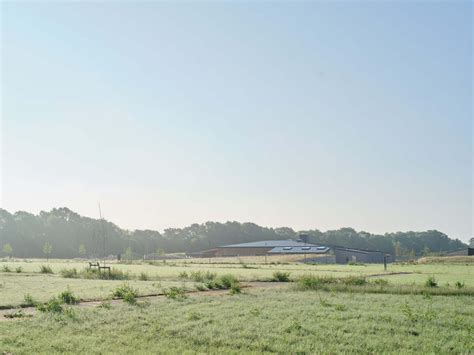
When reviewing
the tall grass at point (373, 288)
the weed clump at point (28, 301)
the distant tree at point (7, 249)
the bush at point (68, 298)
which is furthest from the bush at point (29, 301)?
the distant tree at point (7, 249)

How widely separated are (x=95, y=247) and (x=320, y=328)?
130852 mm

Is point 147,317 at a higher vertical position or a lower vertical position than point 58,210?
lower

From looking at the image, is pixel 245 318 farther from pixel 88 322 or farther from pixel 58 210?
pixel 58 210

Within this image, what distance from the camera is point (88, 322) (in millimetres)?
16578

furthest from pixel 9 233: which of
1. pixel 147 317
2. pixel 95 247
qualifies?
pixel 147 317

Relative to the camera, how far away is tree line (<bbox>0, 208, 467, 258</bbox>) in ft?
442

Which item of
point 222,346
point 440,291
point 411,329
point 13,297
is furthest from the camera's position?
point 440,291

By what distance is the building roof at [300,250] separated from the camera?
106162 mm

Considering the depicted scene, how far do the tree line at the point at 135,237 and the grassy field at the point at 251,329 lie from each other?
10771 cm

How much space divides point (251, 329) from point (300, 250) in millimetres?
96509

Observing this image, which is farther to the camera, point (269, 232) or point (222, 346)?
point (269, 232)

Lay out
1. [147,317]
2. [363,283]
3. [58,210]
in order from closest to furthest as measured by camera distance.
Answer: [147,317] → [363,283] → [58,210]

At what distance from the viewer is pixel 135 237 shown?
15938 cm

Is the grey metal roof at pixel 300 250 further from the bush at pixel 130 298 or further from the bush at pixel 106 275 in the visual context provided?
the bush at pixel 130 298
